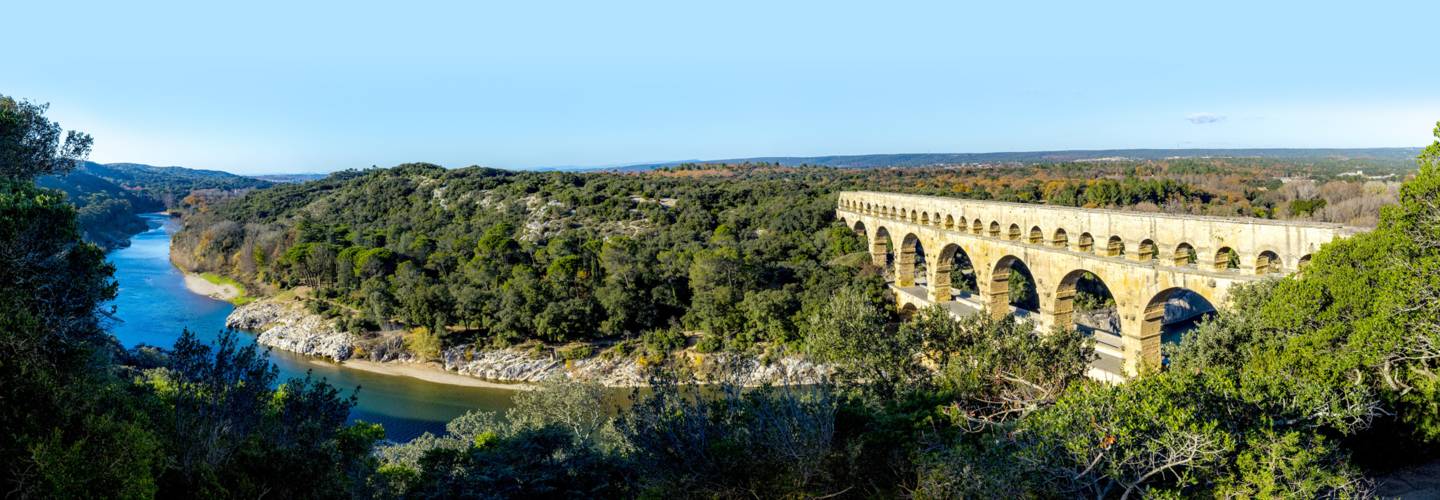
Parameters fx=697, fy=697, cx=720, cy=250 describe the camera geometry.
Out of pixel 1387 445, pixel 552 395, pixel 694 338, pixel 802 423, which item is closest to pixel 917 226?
pixel 694 338

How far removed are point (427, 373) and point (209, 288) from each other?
987 inches

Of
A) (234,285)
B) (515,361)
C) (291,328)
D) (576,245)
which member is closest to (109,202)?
(234,285)

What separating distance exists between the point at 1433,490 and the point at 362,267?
37787 millimetres

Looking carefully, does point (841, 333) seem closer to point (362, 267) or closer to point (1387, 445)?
point (1387, 445)

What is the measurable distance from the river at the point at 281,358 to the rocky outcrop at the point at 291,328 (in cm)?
53

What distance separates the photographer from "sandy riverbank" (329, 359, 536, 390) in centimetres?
2659

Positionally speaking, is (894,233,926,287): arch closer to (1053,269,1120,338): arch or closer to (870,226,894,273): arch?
(870,226,894,273): arch

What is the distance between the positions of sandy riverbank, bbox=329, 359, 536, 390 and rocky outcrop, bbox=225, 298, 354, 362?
94 cm

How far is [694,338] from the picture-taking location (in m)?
28.9

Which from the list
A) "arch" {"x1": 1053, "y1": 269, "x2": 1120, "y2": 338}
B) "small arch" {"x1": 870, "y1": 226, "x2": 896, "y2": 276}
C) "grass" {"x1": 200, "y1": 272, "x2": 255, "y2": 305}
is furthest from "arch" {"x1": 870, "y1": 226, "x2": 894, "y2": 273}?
"grass" {"x1": 200, "y1": 272, "x2": 255, "y2": 305}

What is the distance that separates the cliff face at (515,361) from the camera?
25609 millimetres

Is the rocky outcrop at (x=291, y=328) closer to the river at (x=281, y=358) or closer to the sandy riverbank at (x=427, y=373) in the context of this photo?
the river at (x=281, y=358)

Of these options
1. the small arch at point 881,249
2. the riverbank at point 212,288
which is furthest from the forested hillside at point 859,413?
the riverbank at point 212,288

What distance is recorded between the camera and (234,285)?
4288 cm
